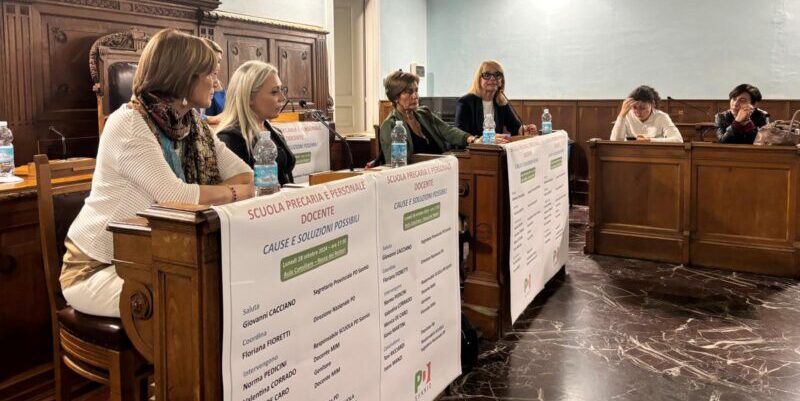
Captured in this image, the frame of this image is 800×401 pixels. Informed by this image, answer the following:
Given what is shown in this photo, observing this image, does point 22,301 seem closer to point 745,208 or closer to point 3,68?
point 3,68

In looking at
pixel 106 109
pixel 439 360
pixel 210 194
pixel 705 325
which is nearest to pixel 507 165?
pixel 439 360

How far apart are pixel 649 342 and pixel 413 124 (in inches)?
68.0

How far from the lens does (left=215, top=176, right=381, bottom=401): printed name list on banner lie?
5.17 feet

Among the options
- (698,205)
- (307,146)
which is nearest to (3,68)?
(307,146)

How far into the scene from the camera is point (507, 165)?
3.42m

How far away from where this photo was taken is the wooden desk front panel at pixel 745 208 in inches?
187

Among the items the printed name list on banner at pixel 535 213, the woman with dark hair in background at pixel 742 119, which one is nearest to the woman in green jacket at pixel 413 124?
the printed name list on banner at pixel 535 213

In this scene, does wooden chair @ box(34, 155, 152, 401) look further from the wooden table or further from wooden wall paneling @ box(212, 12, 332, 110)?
wooden wall paneling @ box(212, 12, 332, 110)

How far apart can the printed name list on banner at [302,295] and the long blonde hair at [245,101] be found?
1.19 meters

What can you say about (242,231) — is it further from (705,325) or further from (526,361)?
(705,325)

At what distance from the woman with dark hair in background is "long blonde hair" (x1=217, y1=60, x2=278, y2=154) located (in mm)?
Result: 3680

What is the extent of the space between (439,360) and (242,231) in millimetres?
1314

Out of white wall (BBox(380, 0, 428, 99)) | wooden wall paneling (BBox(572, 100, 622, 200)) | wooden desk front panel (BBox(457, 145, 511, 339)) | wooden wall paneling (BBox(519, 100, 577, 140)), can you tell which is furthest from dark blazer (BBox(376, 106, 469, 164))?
white wall (BBox(380, 0, 428, 99))

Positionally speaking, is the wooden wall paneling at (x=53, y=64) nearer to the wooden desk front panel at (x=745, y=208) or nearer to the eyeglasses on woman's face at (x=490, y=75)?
the eyeglasses on woman's face at (x=490, y=75)
